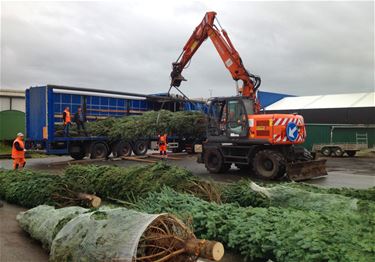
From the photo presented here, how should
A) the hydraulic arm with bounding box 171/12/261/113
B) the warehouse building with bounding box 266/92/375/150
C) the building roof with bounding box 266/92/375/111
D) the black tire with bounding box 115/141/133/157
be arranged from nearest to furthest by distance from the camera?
the hydraulic arm with bounding box 171/12/261/113 < the black tire with bounding box 115/141/133/157 < the warehouse building with bounding box 266/92/375/150 < the building roof with bounding box 266/92/375/111

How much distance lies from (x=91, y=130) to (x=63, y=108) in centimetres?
165

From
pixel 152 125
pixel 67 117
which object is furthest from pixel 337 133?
pixel 67 117

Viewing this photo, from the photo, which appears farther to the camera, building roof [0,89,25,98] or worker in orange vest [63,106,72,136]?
building roof [0,89,25,98]

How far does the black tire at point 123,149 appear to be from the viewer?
20.2m

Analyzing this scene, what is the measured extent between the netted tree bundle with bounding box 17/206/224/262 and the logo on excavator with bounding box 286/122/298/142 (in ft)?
29.2

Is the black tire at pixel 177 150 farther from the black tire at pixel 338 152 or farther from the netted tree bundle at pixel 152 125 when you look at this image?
the black tire at pixel 338 152

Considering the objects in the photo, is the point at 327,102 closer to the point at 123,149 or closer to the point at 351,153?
the point at 351,153

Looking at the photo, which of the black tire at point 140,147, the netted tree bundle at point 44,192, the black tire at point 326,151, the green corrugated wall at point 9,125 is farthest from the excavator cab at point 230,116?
the green corrugated wall at point 9,125

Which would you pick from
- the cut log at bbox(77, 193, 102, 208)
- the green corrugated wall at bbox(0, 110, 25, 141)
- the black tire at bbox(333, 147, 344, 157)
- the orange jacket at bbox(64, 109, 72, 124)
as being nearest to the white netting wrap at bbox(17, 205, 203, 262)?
the cut log at bbox(77, 193, 102, 208)

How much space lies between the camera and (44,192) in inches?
302

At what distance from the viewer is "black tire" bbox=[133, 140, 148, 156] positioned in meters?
21.1

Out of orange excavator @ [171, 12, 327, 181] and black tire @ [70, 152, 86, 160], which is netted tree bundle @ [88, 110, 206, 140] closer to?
black tire @ [70, 152, 86, 160]

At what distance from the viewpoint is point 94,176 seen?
30.3 feet

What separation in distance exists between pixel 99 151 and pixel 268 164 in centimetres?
972
